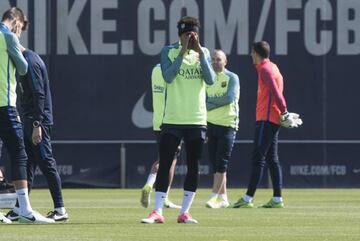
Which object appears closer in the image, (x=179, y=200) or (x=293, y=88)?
(x=179, y=200)

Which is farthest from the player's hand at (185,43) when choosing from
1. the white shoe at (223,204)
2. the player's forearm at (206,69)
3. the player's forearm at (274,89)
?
the white shoe at (223,204)

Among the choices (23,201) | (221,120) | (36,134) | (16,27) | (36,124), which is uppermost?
(16,27)

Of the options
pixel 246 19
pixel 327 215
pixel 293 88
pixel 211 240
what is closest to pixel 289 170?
pixel 293 88

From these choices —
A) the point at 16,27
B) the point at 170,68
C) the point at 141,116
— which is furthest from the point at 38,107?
the point at 141,116

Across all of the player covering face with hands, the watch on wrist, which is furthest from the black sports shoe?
the player covering face with hands

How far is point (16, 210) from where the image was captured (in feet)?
42.4

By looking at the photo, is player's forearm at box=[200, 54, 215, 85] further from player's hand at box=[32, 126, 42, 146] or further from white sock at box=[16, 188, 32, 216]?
white sock at box=[16, 188, 32, 216]

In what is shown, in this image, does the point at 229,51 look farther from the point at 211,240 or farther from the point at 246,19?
the point at 211,240

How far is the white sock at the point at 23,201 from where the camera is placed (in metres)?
12.1

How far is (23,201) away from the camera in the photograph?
39.8 ft

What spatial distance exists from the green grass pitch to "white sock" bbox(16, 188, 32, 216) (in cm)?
17

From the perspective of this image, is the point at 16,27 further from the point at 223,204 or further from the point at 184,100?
the point at 223,204

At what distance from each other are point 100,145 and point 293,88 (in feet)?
12.6

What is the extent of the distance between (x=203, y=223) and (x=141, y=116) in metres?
10.9
